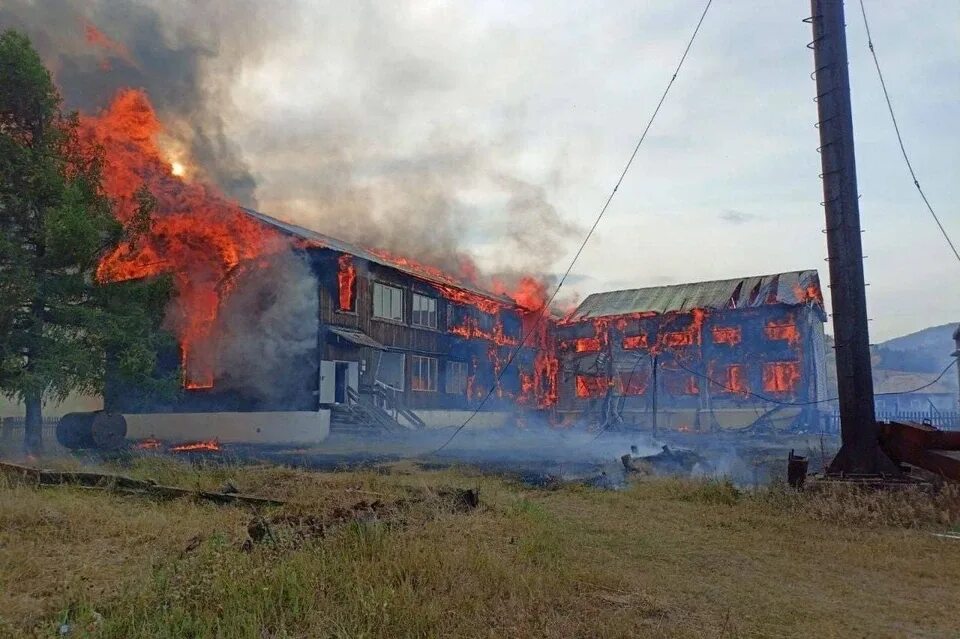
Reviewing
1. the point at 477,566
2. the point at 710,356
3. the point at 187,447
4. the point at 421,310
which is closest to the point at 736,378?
the point at 710,356

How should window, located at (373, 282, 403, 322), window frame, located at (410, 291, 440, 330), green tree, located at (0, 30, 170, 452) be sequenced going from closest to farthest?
green tree, located at (0, 30, 170, 452) → window, located at (373, 282, 403, 322) → window frame, located at (410, 291, 440, 330)

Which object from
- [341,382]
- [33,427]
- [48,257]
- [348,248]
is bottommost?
[33,427]

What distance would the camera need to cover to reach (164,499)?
909 centimetres

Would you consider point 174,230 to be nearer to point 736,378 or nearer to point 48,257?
point 48,257

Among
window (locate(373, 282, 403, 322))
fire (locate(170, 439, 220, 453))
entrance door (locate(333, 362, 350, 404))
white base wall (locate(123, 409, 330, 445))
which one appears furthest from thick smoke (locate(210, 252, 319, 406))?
window (locate(373, 282, 403, 322))

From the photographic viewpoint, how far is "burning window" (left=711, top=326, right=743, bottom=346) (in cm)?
3186

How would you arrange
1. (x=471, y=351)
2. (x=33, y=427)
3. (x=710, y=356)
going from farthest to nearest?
(x=710, y=356)
(x=471, y=351)
(x=33, y=427)

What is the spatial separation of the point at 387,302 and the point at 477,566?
858 inches

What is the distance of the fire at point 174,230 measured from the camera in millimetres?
17016

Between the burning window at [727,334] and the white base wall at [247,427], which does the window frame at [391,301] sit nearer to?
the white base wall at [247,427]

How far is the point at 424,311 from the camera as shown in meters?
29.3

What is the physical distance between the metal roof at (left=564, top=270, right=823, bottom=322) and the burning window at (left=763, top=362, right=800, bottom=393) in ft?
9.94

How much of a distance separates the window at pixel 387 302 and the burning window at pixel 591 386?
10.7 m

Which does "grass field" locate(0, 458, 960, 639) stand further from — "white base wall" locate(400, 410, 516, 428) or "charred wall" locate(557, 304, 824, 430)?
"charred wall" locate(557, 304, 824, 430)
